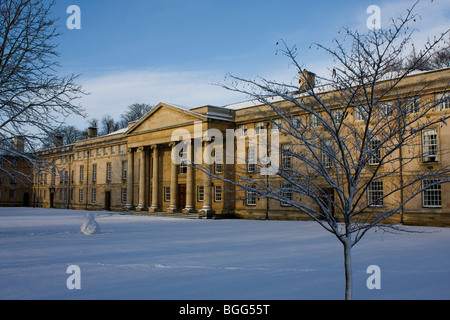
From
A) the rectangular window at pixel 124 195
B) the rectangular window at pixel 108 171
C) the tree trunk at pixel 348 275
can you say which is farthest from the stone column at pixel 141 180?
the tree trunk at pixel 348 275

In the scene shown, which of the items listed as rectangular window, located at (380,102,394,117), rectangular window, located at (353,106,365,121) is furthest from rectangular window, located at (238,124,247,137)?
rectangular window, located at (380,102,394,117)

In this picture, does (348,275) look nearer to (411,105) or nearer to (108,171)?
(411,105)

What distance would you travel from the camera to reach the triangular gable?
38.4 metres

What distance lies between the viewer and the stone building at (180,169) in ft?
83.6

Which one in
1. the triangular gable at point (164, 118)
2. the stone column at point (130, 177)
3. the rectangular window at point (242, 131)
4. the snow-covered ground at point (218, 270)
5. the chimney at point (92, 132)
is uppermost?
the chimney at point (92, 132)

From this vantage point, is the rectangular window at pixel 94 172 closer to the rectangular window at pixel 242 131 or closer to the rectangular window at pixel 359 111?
the rectangular window at pixel 242 131

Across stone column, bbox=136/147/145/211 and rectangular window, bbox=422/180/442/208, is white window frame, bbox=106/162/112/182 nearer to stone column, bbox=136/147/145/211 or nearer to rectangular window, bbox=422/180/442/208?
stone column, bbox=136/147/145/211

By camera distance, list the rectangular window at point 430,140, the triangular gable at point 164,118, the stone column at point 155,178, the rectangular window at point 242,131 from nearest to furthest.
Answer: the rectangular window at point 430,140 → the rectangular window at point 242,131 → the triangular gable at point 164,118 → the stone column at point 155,178

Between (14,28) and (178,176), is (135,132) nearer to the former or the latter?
(178,176)

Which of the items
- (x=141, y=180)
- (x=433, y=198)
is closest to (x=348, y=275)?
(x=433, y=198)

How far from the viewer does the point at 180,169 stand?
143ft

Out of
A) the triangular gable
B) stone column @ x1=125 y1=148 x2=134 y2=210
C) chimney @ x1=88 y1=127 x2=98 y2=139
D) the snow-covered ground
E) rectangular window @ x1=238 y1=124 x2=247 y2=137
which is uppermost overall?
chimney @ x1=88 y1=127 x2=98 y2=139

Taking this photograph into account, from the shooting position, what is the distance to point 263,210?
116 ft
